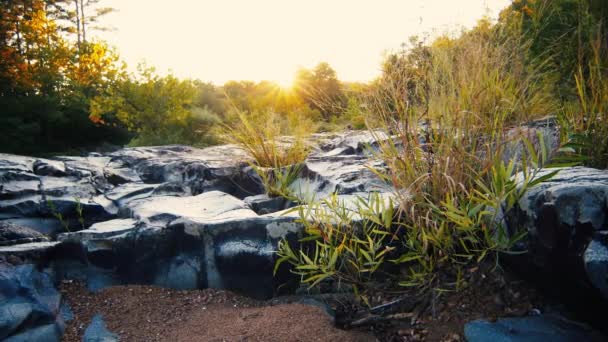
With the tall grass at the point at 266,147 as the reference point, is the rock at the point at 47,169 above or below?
below

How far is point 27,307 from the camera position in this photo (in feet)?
5.73

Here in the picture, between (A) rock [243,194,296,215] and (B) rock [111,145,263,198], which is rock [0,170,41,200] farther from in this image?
(A) rock [243,194,296,215]

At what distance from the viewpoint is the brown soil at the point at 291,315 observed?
5.31 feet

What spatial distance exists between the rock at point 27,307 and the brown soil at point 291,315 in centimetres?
10

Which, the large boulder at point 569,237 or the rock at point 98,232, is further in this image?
the rock at point 98,232

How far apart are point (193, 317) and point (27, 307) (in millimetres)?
715

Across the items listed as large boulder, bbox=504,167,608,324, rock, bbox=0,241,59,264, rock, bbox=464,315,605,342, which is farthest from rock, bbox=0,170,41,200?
large boulder, bbox=504,167,608,324

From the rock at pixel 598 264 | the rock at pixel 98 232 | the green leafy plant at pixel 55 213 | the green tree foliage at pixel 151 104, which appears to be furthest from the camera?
the green tree foliage at pixel 151 104

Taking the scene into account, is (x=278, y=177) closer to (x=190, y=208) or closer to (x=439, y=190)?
(x=190, y=208)

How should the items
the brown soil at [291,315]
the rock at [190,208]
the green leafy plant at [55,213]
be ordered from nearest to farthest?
the brown soil at [291,315] < the rock at [190,208] < the green leafy plant at [55,213]

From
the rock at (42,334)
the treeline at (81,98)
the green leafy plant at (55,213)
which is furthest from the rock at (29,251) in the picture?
the treeline at (81,98)

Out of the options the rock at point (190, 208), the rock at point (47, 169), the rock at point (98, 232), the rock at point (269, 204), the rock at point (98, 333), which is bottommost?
the rock at point (98, 333)

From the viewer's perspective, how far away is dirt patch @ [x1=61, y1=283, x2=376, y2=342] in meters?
1.69

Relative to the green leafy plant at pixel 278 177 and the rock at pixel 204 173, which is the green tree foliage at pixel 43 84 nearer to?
the rock at pixel 204 173
